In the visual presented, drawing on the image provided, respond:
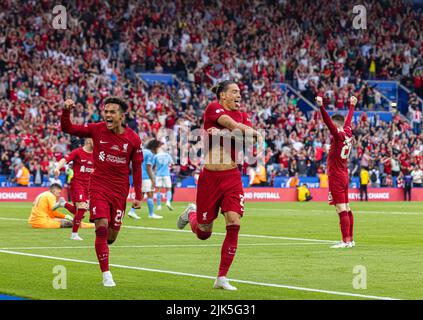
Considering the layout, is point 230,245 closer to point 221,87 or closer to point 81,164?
point 221,87

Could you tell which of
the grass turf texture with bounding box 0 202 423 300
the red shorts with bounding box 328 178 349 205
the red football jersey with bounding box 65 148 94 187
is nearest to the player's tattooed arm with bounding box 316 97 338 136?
the red shorts with bounding box 328 178 349 205

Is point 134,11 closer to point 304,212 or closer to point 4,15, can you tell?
point 4,15

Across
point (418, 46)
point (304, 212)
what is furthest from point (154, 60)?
point (304, 212)

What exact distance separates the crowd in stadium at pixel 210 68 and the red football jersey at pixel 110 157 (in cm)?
2949

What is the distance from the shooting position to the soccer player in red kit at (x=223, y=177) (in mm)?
12492

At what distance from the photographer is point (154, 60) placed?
174 ft

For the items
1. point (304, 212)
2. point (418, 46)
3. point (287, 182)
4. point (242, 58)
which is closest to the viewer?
point (304, 212)

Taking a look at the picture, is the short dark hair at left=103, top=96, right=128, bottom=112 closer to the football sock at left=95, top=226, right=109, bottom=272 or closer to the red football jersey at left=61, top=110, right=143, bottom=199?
the red football jersey at left=61, top=110, right=143, bottom=199

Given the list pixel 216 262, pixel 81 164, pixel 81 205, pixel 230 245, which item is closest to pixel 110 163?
pixel 230 245

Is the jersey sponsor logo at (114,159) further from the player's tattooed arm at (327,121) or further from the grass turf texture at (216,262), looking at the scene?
the player's tattooed arm at (327,121)

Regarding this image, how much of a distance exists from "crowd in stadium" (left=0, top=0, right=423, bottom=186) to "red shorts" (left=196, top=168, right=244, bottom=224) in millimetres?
30043

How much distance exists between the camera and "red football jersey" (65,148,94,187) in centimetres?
2323
